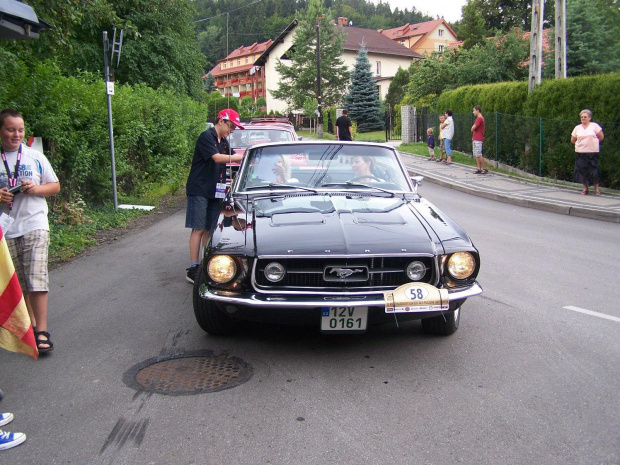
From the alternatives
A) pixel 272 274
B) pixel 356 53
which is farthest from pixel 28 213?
pixel 356 53

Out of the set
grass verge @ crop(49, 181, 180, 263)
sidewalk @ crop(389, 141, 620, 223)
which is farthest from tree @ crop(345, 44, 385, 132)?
grass verge @ crop(49, 181, 180, 263)

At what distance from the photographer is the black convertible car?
4.32 meters

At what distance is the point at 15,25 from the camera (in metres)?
4.68

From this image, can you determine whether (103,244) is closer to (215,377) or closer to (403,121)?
(215,377)

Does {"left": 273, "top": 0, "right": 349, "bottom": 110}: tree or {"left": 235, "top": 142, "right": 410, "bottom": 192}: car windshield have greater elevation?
{"left": 273, "top": 0, "right": 349, "bottom": 110}: tree

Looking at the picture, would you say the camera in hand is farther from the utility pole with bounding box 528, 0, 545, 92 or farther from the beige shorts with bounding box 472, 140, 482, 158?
the utility pole with bounding box 528, 0, 545, 92

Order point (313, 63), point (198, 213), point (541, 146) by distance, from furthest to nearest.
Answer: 1. point (313, 63)
2. point (541, 146)
3. point (198, 213)

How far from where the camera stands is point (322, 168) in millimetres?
6070

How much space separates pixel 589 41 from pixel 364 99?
95.7 ft

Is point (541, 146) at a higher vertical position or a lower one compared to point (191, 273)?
higher

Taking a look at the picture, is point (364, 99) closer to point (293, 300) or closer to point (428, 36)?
point (293, 300)

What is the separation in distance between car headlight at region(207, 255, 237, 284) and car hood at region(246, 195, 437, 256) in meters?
0.21

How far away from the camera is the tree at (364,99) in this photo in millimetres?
53094

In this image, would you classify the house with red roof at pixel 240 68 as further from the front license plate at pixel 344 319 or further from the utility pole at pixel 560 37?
the front license plate at pixel 344 319
